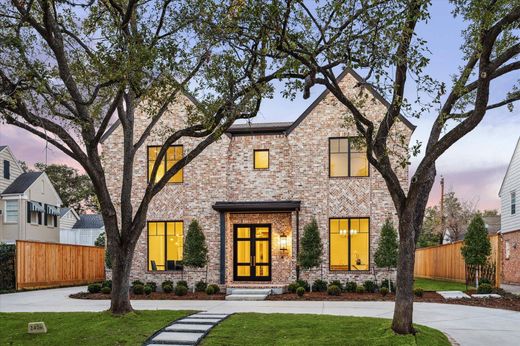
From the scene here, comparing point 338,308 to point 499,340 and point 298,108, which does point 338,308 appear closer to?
point 499,340

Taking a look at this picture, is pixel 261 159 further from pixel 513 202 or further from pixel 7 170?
pixel 7 170

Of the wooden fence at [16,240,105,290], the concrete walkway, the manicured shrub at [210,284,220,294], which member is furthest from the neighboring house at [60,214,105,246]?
the manicured shrub at [210,284,220,294]

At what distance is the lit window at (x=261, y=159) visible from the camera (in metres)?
21.2

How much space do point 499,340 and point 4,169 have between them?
29.2 metres

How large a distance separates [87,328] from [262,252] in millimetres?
10991

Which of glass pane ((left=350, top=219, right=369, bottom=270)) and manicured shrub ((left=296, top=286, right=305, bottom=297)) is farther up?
glass pane ((left=350, top=219, right=369, bottom=270))

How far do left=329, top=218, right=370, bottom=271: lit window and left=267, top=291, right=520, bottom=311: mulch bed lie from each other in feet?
5.15

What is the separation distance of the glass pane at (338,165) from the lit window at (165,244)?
653 cm

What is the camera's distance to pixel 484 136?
2623 centimetres

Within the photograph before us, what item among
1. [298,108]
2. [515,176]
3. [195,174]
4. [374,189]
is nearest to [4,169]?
[195,174]

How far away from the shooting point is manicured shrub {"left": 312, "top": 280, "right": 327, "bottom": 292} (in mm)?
19250

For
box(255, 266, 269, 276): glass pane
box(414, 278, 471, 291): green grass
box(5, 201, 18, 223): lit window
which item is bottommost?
box(414, 278, 471, 291): green grass

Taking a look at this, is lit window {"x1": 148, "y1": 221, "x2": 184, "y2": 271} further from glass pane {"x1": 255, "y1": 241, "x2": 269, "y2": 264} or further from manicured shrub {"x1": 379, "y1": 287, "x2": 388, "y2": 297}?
manicured shrub {"x1": 379, "y1": 287, "x2": 388, "y2": 297}

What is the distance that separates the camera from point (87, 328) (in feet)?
34.8
